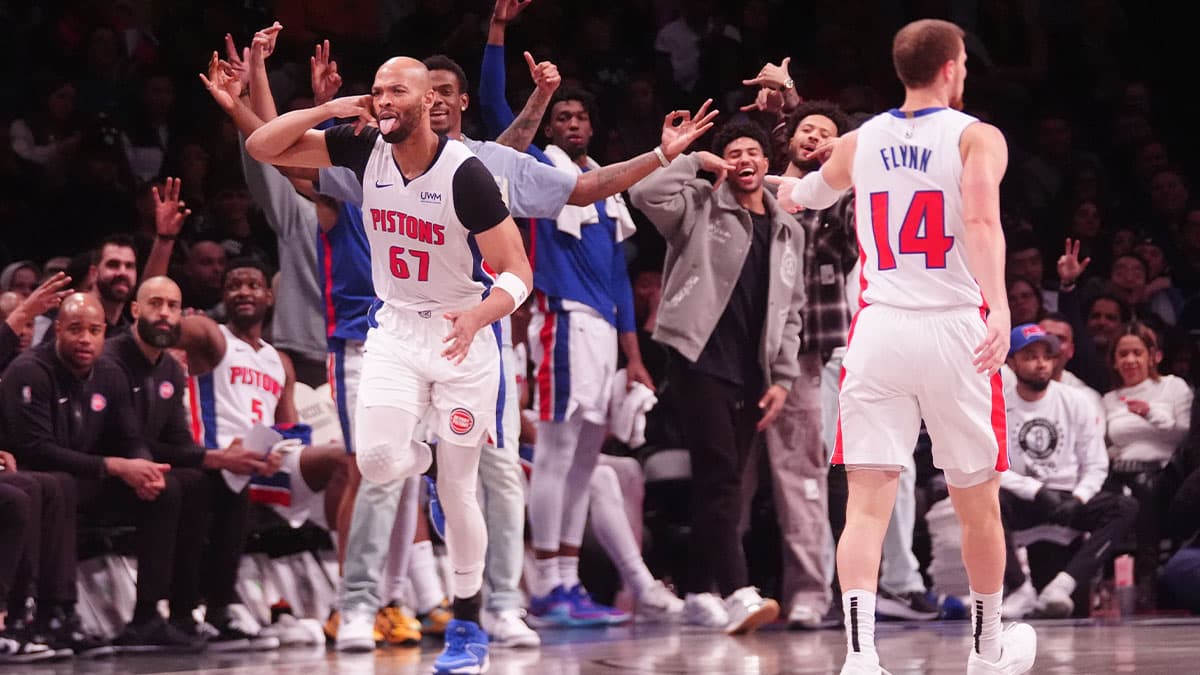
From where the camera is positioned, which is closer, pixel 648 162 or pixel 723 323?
pixel 648 162

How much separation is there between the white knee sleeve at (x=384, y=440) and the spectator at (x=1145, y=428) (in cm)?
490

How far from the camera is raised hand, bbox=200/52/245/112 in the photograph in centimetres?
626

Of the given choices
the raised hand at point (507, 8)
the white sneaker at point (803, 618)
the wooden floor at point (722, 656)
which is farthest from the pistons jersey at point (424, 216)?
the white sneaker at point (803, 618)

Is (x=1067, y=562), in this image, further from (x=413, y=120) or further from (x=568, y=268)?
(x=413, y=120)

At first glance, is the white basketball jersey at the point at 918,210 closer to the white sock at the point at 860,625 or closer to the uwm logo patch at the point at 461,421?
the white sock at the point at 860,625

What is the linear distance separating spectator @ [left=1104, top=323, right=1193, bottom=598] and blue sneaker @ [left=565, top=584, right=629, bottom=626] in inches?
119

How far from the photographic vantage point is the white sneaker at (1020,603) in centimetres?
832

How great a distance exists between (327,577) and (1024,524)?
368cm

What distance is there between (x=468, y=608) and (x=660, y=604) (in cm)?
246

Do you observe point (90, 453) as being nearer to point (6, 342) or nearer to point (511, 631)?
point (6, 342)

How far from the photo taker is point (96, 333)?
7328 millimetres

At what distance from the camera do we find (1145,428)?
370 inches

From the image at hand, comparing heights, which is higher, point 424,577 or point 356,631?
point 424,577

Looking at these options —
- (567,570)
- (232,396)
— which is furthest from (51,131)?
(567,570)
